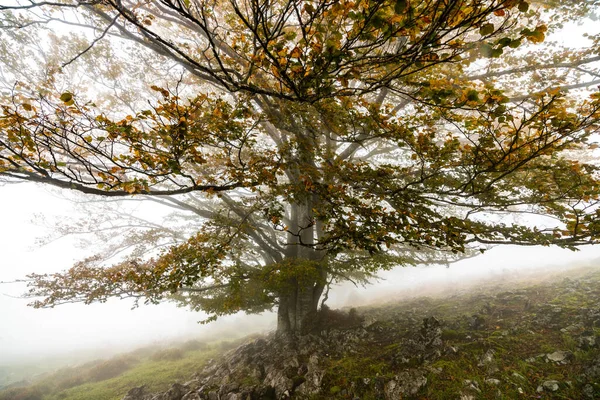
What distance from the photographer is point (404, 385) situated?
517 centimetres

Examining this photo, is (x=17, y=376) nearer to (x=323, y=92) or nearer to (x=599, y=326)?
(x=323, y=92)

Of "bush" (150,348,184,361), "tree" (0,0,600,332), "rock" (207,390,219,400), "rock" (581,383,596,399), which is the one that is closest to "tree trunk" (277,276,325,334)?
"tree" (0,0,600,332)

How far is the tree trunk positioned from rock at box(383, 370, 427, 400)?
14.3 ft

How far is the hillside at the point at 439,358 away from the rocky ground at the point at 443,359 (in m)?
0.02

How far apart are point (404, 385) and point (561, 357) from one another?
324 cm

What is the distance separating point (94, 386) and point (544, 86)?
21.2 metres

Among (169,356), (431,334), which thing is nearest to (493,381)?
(431,334)

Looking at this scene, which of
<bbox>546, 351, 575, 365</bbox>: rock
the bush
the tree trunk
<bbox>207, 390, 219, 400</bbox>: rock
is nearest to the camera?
<bbox>546, 351, 575, 365</bbox>: rock

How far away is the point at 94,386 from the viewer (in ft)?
39.7

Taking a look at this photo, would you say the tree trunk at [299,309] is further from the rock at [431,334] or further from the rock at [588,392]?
the rock at [588,392]

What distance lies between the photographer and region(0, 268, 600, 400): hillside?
15.7 feet

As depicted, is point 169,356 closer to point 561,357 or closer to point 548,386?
point 548,386

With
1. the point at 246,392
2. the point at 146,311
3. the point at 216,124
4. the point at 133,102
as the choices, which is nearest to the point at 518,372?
the point at 246,392

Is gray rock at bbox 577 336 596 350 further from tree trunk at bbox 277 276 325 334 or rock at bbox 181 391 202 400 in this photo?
rock at bbox 181 391 202 400
